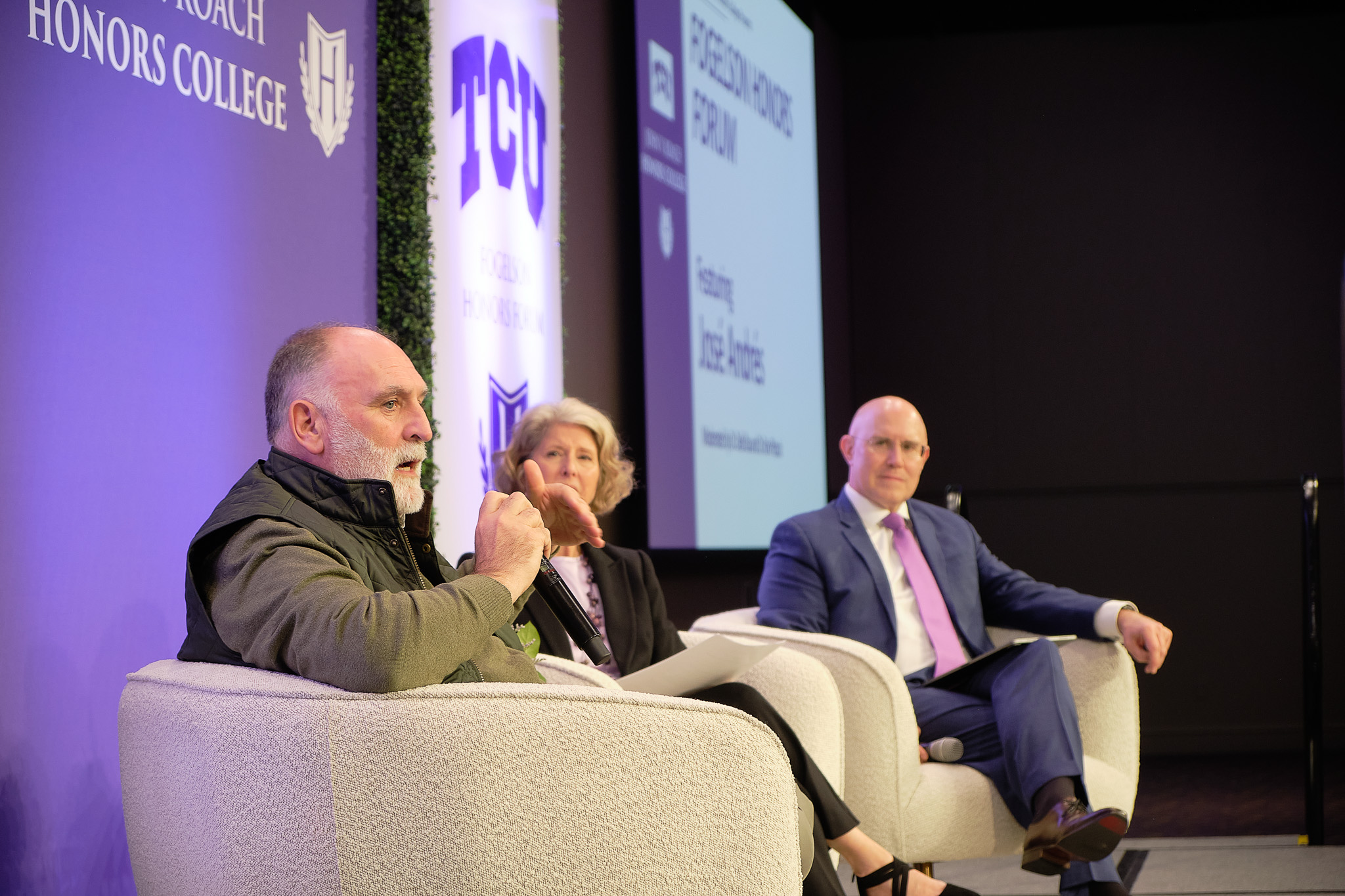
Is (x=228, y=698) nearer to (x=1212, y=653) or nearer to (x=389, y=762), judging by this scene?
(x=389, y=762)

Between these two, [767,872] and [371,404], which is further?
[371,404]

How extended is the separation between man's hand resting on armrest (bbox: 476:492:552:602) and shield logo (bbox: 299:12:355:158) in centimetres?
138

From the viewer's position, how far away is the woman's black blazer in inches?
100

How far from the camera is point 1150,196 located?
20.6ft

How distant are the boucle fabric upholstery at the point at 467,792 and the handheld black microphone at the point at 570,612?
460mm

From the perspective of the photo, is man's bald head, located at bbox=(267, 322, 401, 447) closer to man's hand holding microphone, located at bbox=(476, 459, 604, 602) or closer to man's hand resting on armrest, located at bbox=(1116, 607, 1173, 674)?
man's hand holding microphone, located at bbox=(476, 459, 604, 602)

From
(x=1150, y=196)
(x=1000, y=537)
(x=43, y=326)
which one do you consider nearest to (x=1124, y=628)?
(x=43, y=326)

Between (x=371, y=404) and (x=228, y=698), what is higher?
(x=371, y=404)

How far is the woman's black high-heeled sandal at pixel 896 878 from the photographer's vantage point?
2176 millimetres

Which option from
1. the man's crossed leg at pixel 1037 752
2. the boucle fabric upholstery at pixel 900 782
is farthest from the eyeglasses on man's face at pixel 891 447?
the boucle fabric upholstery at pixel 900 782

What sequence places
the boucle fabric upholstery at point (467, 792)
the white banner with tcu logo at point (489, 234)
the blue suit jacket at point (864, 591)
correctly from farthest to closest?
the white banner with tcu logo at point (489, 234) < the blue suit jacket at point (864, 591) < the boucle fabric upholstery at point (467, 792)

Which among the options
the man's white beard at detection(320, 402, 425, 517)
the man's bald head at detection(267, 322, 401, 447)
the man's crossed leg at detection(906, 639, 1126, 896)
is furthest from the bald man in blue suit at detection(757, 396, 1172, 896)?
the man's bald head at detection(267, 322, 401, 447)

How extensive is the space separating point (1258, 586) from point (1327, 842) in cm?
234

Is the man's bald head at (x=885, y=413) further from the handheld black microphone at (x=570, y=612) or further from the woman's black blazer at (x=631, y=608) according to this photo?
the handheld black microphone at (x=570, y=612)
